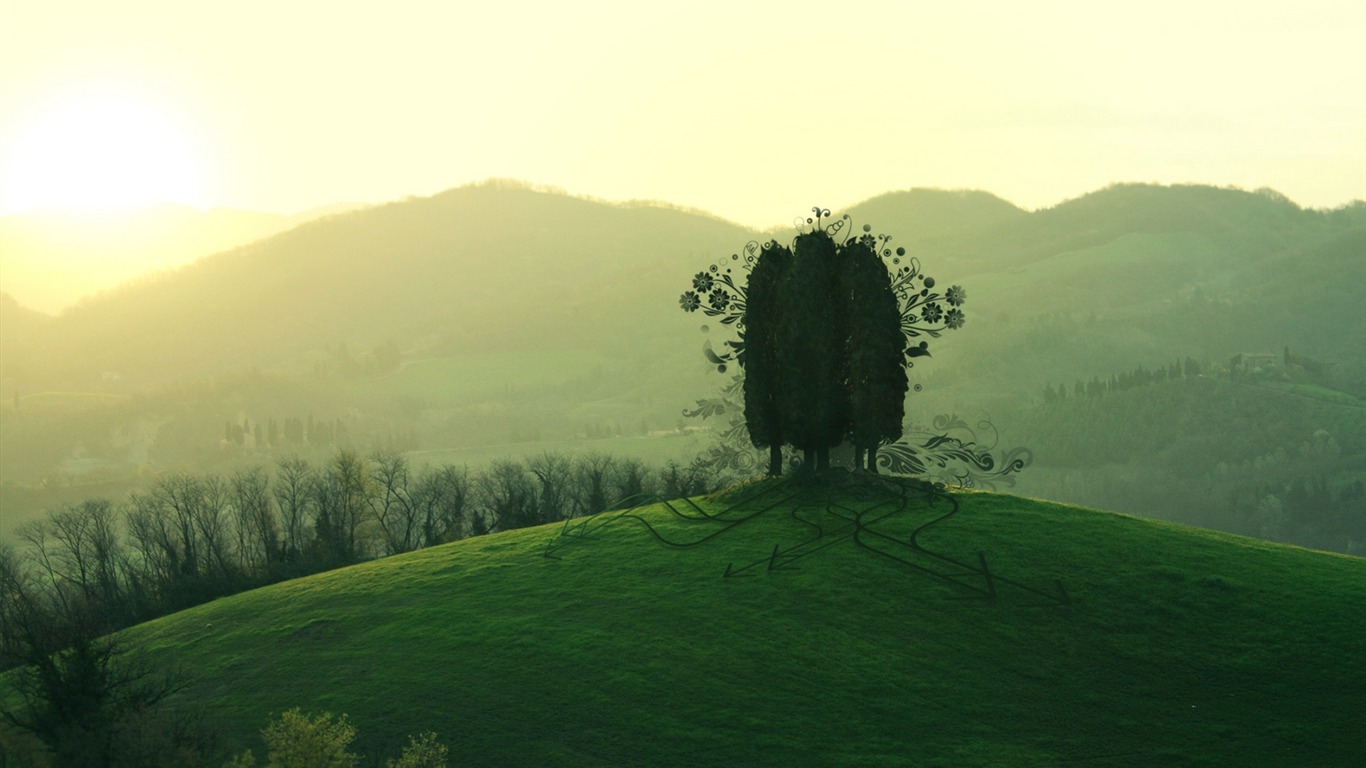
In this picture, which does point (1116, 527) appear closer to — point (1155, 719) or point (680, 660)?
point (1155, 719)

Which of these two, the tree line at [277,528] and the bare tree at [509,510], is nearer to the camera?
the tree line at [277,528]

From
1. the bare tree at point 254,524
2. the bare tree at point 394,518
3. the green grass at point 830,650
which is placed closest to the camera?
the green grass at point 830,650

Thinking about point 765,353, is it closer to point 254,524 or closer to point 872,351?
point 872,351

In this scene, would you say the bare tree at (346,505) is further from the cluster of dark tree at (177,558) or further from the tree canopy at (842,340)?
the tree canopy at (842,340)

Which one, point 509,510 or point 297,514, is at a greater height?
point 509,510

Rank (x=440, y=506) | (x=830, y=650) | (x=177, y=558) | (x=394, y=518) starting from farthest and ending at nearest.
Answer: (x=394, y=518) < (x=440, y=506) < (x=177, y=558) < (x=830, y=650)

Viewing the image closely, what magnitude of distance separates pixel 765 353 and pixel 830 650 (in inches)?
544

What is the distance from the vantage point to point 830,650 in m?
30.7

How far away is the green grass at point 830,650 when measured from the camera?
88.2ft

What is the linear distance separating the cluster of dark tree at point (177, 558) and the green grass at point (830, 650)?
3.14m

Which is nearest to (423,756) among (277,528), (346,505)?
(346,505)

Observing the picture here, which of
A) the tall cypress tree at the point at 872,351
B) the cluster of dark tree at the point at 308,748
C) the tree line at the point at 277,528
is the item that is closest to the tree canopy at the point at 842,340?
the tall cypress tree at the point at 872,351

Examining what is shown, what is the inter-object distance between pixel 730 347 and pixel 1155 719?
20.6 m

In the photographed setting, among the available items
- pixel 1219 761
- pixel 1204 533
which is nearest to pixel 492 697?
pixel 1219 761
